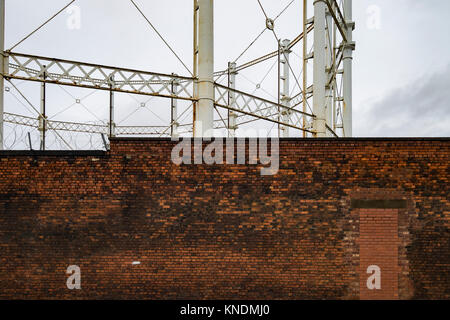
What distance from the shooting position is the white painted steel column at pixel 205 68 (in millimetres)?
8867

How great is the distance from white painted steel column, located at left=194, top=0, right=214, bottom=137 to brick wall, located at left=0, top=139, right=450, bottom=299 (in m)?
2.65

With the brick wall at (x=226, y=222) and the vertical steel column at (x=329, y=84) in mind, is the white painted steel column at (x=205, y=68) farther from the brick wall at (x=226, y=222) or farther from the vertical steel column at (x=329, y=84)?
the vertical steel column at (x=329, y=84)

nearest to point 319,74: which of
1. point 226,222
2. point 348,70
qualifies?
point 348,70

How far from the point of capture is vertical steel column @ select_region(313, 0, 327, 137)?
12.1 m

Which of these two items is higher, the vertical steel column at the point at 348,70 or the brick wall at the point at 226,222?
the vertical steel column at the point at 348,70

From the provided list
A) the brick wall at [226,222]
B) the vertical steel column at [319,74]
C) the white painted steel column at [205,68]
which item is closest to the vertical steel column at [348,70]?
the vertical steel column at [319,74]

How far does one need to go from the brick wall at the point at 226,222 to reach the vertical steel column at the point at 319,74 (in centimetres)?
575

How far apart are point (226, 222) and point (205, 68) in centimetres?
528

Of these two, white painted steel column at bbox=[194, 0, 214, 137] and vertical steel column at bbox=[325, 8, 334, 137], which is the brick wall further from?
vertical steel column at bbox=[325, 8, 334, 137]

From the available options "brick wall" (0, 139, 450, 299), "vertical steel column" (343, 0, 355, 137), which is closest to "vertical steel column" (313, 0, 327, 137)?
"vertical steel column" (343, 0, 355, 137)
